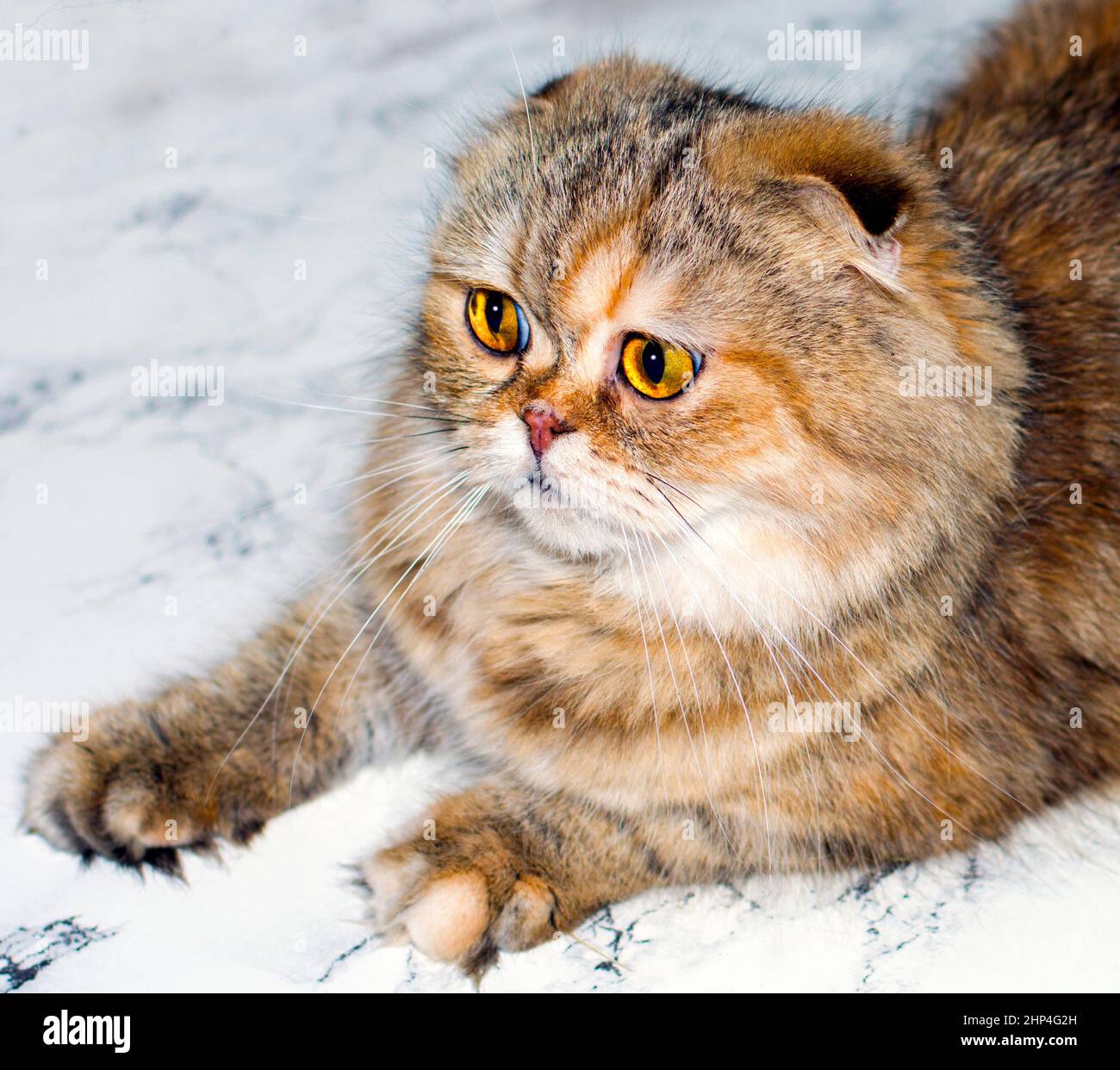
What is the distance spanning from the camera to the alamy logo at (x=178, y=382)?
240 cm

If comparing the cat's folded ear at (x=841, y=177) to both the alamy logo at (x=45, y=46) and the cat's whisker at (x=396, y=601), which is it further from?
the alamy logo at (x=45, y=46)

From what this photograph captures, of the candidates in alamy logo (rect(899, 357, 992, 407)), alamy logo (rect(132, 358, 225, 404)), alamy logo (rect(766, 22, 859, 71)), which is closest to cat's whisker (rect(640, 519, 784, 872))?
alamy logo (rect(899, 357, 992, 407))

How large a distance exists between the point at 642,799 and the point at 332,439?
3.39ft

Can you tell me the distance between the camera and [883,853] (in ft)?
5.42

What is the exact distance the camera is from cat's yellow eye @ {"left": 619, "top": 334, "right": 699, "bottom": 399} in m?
1.40

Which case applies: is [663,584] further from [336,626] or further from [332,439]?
[332,439]

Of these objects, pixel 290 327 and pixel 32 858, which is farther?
pixel 290 327

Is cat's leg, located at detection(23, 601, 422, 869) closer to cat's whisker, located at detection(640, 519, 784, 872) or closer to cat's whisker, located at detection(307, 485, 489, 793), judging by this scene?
cat's whisker, located at detection(307, 485, 489, 793)

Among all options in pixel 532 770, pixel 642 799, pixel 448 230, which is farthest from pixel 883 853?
pixel 448 230

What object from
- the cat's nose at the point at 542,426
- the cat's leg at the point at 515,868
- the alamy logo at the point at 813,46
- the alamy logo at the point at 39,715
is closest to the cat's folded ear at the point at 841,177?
the cat's nose at the point at 542,426

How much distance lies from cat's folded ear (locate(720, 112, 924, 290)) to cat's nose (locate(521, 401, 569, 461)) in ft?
1.09

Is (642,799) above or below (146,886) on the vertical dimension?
above

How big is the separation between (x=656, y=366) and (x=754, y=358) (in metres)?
0.11

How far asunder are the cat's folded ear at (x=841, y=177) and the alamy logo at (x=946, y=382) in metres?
0.10
